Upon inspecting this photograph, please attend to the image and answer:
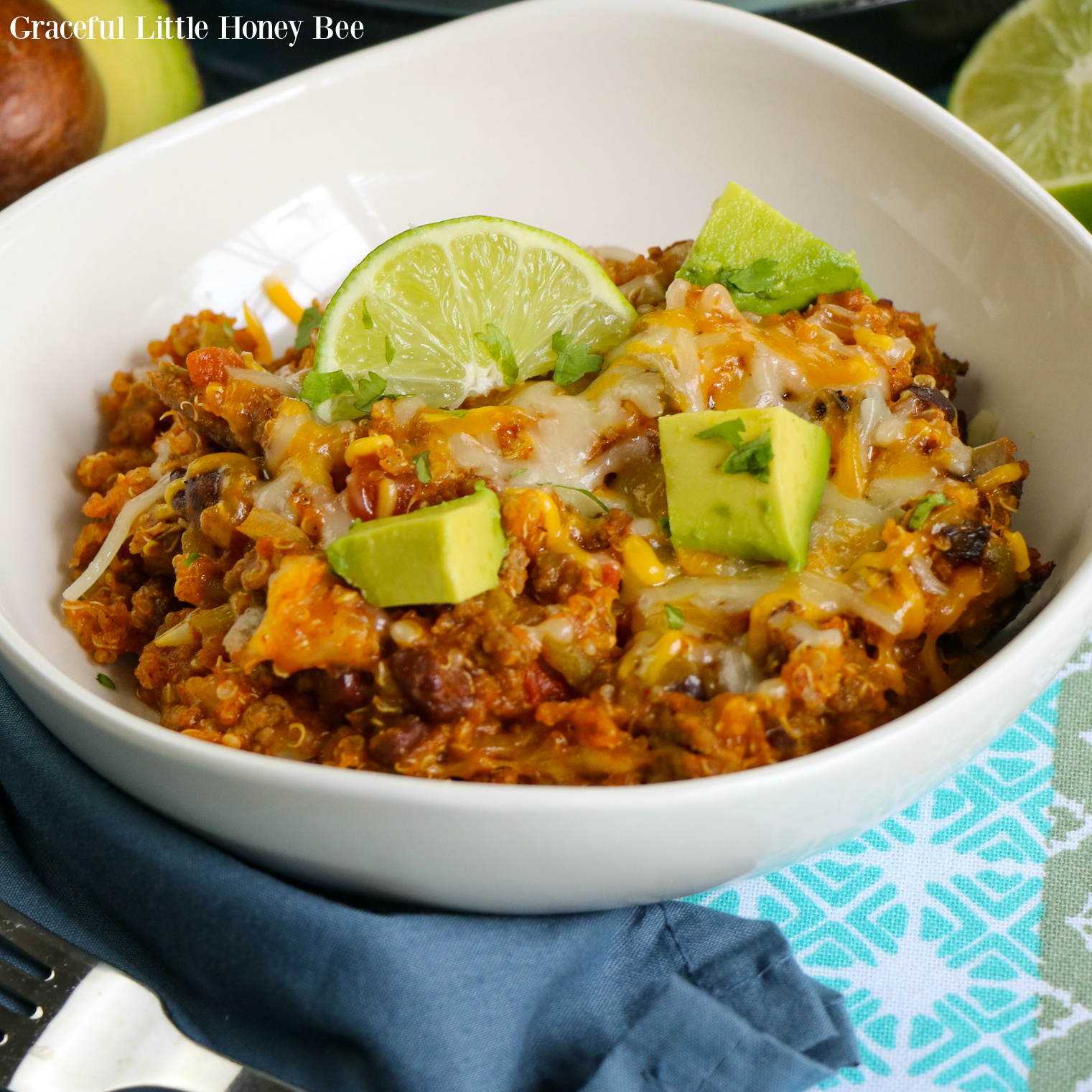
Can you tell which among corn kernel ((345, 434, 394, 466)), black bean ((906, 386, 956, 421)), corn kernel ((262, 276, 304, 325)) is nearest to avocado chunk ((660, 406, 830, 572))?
black bean ((906, 386, 956, 421))

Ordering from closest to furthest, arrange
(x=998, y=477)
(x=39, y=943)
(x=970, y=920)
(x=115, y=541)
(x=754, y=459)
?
(x=39, y=943) < (x=754, y=459) < (x=970, y=920) < (x=998, y=477) < (x=115, y=541)

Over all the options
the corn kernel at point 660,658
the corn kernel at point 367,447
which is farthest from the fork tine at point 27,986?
the corn kernel at point 660,658

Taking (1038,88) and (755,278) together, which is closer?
(755,278)

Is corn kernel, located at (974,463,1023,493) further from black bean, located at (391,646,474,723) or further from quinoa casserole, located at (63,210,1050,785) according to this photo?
black bean, located at (391,646,474,723)

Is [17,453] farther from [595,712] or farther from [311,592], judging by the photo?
[595,712]

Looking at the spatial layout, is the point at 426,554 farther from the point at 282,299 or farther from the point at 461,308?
the point at 282,299

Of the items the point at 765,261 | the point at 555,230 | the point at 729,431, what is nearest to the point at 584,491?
the point at 729,431
